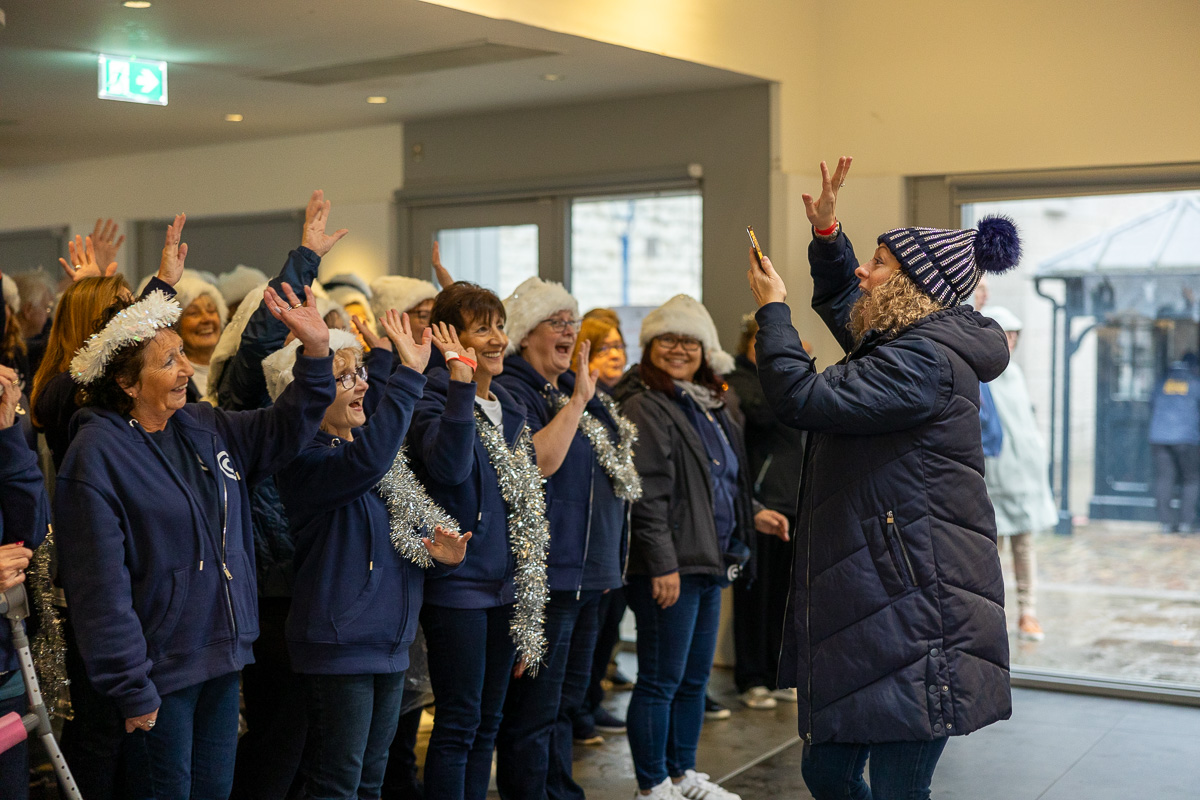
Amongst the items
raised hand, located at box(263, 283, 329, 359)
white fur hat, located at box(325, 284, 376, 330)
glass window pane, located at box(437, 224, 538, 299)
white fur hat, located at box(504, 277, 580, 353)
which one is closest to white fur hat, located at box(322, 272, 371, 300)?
white fur hat, located at box(325, 284, 376, 330)

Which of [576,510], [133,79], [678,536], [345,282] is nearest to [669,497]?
[678,536]

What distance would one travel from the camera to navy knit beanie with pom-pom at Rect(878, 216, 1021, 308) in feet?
9.06

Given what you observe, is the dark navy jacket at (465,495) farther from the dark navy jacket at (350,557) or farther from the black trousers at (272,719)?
the black trousers at (272,719)

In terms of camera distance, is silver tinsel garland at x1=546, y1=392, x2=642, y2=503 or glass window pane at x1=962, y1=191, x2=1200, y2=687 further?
glass window pane at x1=962, y1=191, x2=1200, y2=687

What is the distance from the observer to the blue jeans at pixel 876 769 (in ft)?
8.76

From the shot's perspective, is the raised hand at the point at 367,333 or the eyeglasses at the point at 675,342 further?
the eyeglasses at the point at 675,342

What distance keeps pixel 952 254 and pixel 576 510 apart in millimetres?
1380

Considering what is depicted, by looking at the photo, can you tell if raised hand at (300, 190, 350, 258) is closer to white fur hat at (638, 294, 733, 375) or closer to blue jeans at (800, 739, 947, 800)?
white fur hat at (638, 294, 733, 375)

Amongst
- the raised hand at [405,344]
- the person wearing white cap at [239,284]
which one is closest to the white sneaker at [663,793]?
the raised hand at [405,344]

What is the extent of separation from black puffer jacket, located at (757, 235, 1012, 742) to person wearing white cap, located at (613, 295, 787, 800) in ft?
3.80

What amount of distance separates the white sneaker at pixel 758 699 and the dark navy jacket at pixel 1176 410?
213cm

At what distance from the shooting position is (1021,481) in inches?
242

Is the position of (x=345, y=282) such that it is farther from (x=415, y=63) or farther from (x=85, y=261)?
(x=85, y=261)

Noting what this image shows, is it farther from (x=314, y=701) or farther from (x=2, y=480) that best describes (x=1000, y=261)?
(x=2, y=480)
